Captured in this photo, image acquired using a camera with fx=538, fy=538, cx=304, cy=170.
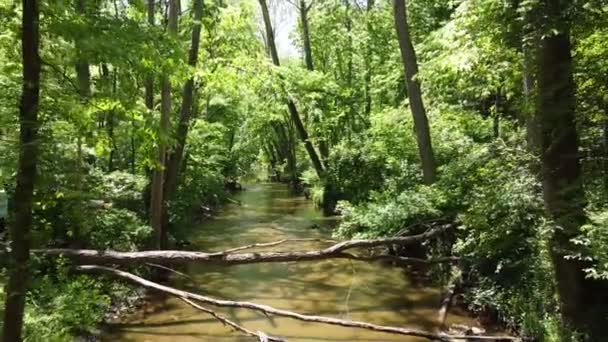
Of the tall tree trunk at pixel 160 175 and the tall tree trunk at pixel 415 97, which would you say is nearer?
the tall tree trunk at pixel 160 175

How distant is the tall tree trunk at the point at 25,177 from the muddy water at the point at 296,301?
4088 millimetres

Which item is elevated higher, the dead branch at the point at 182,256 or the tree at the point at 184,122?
the tree at the point at 184,122

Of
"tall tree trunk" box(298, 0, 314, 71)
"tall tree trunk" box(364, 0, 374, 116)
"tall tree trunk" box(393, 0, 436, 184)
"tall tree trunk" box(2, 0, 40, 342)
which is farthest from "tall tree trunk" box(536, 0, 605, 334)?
"tall tree trunk" box(364, 0, 374, 116)

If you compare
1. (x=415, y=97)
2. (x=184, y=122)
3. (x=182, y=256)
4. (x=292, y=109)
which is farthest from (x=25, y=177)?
(x=292, y=109)

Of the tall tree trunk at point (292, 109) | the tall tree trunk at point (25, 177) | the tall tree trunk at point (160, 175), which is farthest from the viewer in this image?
the tall tree trunk at point (292, 109)

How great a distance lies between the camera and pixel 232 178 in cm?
3316

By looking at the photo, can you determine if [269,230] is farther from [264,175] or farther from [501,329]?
[264,175]

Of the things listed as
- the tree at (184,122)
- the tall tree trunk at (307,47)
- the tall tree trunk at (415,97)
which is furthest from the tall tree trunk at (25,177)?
the tall tree trunk at (307,47)

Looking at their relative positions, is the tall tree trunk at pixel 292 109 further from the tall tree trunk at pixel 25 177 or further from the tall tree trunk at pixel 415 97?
the tall tree trunk at pixel 25 177

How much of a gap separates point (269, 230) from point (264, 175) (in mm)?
37497

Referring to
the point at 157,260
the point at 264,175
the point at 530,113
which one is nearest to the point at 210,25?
the point at 157,260

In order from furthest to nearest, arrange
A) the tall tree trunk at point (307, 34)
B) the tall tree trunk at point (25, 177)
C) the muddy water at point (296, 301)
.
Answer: the tall tree trunk at point (307, 34) → the muddy water at point (296, 301) → the tall tree trunk at point (25, 177)

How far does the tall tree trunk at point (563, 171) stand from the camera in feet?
17.6

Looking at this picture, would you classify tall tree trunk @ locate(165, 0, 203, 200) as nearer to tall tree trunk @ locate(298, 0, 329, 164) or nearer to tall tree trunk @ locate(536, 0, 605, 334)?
tall tree trunk @ locate(536, 0, 605, 334)
